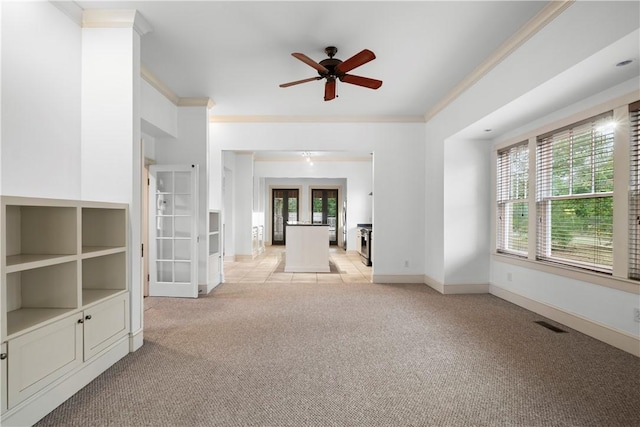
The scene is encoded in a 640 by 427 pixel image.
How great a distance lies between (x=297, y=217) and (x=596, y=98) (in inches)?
395

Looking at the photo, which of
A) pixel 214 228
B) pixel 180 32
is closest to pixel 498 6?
pixel 180 32

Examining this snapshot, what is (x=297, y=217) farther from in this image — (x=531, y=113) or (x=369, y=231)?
(x=531, y=113)

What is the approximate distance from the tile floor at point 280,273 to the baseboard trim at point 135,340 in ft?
9.76

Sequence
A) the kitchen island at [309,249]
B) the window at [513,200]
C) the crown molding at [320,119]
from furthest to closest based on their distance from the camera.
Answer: the kitchen island at [309,249] → the crown molding at [320,119] → the window at [513,200]

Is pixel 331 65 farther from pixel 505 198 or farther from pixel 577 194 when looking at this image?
pixel 505 198

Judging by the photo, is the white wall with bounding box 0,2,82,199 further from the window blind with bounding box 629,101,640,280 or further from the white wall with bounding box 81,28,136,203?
the window blind with bounding box 629,101,640,280

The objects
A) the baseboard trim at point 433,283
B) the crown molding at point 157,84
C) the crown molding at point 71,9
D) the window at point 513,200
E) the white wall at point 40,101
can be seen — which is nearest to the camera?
the white wall at point 40,101

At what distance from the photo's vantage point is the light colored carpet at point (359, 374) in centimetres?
197

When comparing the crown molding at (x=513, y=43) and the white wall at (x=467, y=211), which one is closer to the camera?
the crown molding at (x=513, y=43)

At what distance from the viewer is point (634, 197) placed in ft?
9.55

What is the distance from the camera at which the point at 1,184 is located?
217 cm

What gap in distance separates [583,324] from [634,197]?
4.35ft

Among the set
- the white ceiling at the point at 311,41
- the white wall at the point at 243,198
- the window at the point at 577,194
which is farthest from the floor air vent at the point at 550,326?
the white wall at the point at 243,198

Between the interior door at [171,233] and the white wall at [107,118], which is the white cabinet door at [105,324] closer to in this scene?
the white wall at [107,118]
